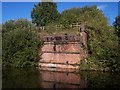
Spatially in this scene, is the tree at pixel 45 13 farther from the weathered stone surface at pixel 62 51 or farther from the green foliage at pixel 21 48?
the weathered stone surface at pixel 62 51

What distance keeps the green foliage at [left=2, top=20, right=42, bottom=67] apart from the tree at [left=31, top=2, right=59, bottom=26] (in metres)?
15.2

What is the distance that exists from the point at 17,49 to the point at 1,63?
9.56 ft

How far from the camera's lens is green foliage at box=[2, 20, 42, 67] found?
30.0 m

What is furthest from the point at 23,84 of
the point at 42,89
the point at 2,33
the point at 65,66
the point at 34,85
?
the point at 2,33

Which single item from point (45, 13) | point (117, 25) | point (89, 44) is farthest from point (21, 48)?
point (45, 13)

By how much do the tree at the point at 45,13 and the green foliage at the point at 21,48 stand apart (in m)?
15.2

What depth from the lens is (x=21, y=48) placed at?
30688 millimetres

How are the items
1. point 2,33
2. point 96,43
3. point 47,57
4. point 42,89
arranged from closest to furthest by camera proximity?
point 42,89, point 96,43, point 47,57, point 2,33

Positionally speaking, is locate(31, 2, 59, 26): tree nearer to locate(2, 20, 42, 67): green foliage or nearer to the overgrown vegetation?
the overgrown vegetation

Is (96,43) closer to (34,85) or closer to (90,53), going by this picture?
(90,53)

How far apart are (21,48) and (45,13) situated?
17.1 metres

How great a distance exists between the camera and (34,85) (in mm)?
18172

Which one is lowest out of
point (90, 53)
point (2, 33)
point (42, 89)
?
point (42, 89)

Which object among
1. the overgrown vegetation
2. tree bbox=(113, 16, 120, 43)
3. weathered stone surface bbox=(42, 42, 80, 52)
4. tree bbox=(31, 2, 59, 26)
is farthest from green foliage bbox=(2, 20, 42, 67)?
tree bbox=(31, 2, 59, 26)
